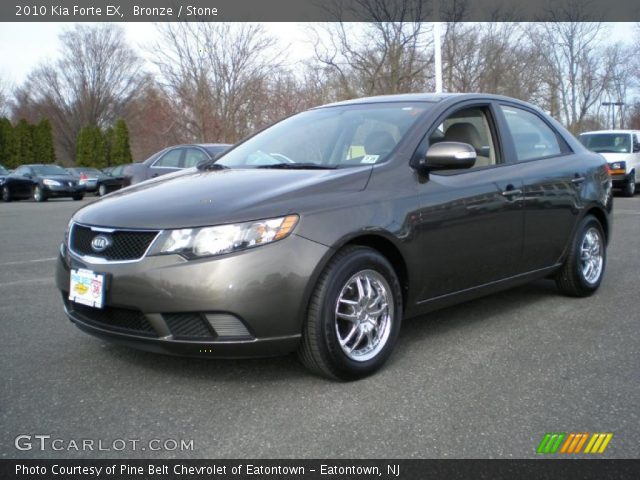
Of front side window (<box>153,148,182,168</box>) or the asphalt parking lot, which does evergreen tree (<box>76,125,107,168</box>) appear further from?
the asphalt parking lot

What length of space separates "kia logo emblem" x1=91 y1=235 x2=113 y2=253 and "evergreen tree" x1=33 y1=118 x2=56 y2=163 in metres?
43.2

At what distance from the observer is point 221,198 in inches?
129

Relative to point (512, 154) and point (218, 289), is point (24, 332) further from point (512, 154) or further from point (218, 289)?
point (512, 154)

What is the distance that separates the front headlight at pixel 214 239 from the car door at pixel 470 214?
1019mm

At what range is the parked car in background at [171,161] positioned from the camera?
12.5m

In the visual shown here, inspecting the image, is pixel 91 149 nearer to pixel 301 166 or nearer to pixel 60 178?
pixel 60 178

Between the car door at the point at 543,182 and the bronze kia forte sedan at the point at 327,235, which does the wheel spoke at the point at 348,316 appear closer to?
the bronze kia forte sedan at the point at 327,235

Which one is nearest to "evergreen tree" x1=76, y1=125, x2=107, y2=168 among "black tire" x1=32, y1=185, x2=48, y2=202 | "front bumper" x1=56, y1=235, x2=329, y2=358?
"black tire" x1=32, y1=185, x2=48, y2=202

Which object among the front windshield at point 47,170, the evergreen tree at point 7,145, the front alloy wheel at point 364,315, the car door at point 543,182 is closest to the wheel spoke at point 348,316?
the front alloy wheel at point 364,315

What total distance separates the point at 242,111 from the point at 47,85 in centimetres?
3244

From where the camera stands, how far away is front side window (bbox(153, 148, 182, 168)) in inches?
513

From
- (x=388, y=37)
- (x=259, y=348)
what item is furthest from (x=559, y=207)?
(x=388, y=37)

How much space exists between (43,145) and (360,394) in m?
44.7

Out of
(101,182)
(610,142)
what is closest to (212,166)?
(610,142)
